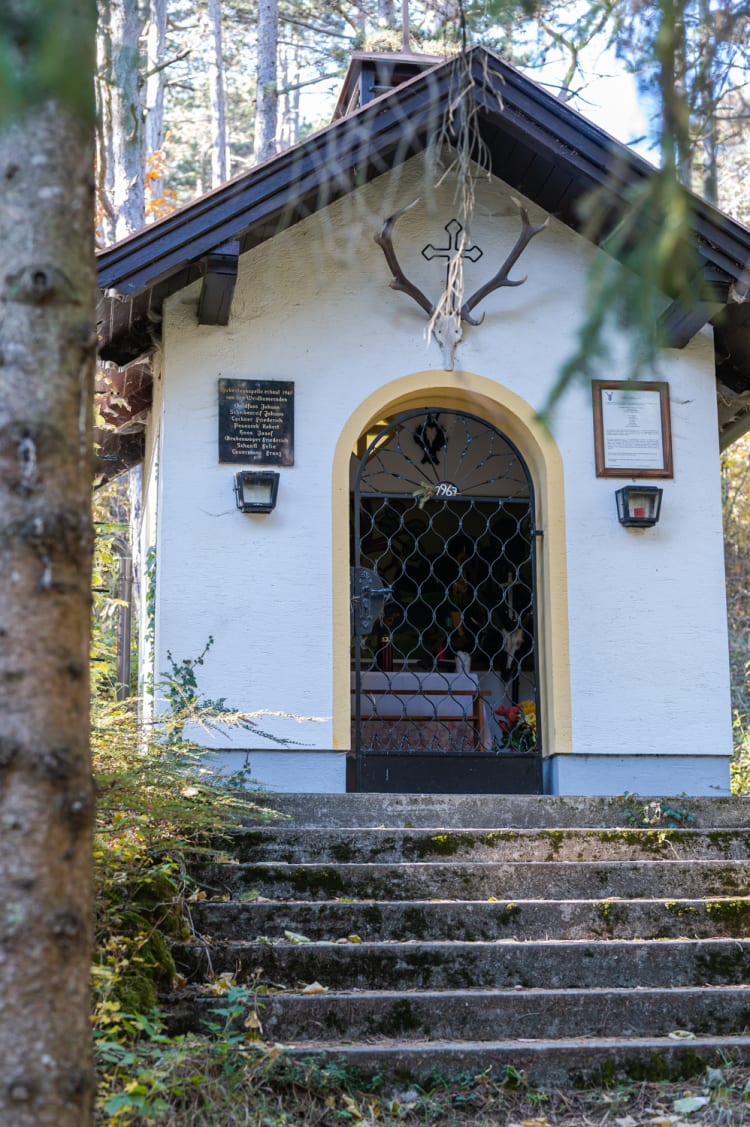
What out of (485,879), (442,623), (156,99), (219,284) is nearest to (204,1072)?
(485,879)

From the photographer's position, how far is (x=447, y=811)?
20.4 ft

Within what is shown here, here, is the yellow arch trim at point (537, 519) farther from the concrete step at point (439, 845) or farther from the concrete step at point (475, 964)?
the concrete step at point (475, 964)

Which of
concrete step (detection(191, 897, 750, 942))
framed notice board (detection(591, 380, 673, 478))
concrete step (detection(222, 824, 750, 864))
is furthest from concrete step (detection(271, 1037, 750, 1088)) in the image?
framed notice board (detection(591, 380, 673, 478))

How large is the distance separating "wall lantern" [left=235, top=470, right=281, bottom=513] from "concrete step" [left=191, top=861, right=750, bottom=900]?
2.51 metres

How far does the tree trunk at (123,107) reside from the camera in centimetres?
316

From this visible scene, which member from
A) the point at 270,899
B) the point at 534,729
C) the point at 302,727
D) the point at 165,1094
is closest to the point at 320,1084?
the point at 165,1094

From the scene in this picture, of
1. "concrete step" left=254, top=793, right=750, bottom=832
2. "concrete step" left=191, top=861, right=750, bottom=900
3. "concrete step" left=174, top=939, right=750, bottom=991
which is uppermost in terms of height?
"concrete step" left=254, top=793, right=750, bottom=832

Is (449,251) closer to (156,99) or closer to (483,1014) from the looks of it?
(483,1014)

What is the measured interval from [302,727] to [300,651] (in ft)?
1.38

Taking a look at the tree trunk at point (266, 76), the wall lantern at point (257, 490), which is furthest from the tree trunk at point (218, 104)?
the wall lantern at point (257, 490)

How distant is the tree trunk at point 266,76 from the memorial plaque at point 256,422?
413 inches

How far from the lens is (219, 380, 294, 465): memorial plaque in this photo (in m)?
7.42

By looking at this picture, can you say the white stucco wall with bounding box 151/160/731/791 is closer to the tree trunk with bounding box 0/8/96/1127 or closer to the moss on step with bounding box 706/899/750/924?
the moss on step with bounding box 706/899/750/924

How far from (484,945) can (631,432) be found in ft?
12.8
